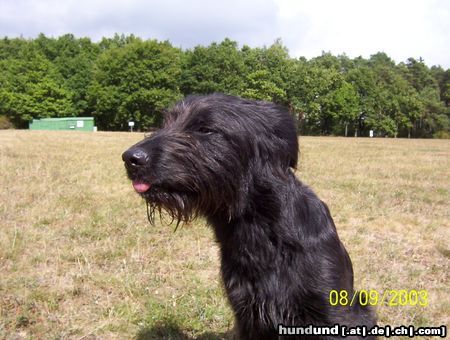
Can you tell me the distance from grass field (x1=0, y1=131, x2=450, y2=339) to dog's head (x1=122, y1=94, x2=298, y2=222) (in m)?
1.52

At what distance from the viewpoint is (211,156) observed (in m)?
2.48

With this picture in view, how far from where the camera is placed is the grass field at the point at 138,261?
358 cm

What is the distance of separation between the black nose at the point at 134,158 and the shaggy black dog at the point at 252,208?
1.9 inches

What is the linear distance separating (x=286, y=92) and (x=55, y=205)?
5723 centimetres

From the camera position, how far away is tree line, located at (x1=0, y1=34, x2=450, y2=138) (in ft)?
185

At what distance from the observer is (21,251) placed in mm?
4836

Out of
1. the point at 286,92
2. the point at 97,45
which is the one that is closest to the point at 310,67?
the point at 286,92

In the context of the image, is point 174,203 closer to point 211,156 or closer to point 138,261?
point 211,156

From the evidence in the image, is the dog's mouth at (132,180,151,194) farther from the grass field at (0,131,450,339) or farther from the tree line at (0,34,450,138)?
the tree line at (0,34,450,138)

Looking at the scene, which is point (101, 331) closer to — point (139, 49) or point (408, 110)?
point (139, 49)
